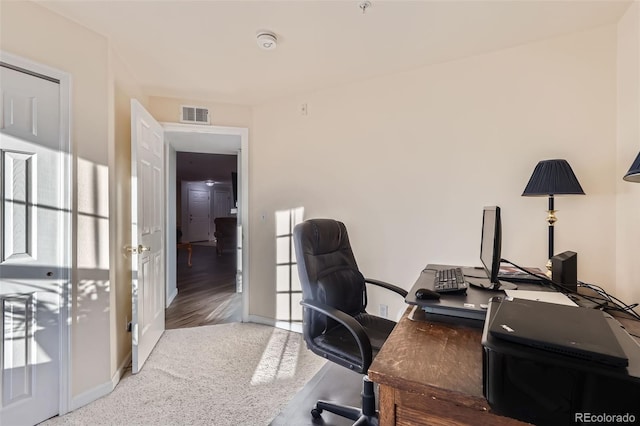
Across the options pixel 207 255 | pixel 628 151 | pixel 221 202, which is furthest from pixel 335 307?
pixel 221 202

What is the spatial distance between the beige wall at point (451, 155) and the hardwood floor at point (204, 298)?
747 mm

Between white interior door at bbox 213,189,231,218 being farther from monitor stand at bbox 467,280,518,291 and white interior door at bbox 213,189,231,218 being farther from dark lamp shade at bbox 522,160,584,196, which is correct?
monitor stand at bbox 467,280,518,291

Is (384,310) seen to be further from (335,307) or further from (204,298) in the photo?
(204,298)

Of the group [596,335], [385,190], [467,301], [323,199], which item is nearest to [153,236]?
[323,199]

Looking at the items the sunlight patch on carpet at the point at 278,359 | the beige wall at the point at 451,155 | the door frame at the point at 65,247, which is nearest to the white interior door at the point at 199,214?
the beige wall at the point at 451,155

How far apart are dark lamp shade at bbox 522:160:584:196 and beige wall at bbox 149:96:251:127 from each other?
8.76 ft

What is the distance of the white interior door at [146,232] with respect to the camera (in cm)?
223

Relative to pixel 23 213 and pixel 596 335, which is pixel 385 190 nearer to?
pixel 596 335

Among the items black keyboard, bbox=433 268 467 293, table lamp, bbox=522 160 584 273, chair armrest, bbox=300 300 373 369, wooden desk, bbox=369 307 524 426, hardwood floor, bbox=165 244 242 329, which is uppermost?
table lamp, bbox=522 160 584 273

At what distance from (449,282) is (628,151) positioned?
56.8 inches

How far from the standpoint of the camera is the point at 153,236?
271 centimetres

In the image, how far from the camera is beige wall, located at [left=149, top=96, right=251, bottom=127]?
308cm

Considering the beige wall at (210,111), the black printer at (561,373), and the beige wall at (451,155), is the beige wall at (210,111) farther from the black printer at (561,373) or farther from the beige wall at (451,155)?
the black printer at (561,373)

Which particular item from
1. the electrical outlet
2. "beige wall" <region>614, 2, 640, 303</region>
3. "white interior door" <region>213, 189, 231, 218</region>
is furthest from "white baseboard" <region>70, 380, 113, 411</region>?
"white interior door" <region>213, 189, 231, 218</region>
